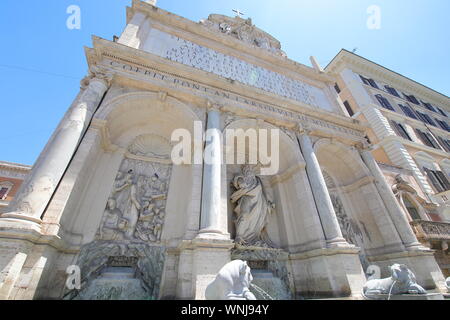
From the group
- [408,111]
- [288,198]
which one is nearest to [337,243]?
[288,198]

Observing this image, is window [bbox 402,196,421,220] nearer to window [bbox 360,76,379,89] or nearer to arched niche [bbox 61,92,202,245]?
arched niche [bbox 61,92,202,245]

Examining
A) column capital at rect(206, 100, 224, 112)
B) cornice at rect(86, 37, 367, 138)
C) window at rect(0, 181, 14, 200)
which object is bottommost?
column capital at rect(206, 100, 224, 112)

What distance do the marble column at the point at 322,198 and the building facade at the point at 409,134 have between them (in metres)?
5.66

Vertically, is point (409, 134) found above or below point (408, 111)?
below

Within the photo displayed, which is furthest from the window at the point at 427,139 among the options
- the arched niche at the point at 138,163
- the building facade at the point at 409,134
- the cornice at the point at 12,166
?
the cornice at the point at 12,166

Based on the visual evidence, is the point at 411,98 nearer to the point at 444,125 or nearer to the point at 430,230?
the point at 444,125

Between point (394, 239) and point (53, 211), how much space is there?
1112cm

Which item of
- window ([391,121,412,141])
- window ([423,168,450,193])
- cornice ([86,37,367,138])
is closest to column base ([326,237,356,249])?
cornice ([86,37,367,138])

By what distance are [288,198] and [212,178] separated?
12.6ft

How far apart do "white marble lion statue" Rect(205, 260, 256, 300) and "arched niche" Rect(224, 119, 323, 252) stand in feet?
9.84

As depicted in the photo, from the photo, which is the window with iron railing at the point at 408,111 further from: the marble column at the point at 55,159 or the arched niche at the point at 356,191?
the marble column at the point at 55,159

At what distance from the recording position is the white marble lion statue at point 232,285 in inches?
124

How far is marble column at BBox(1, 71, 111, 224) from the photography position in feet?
13.0

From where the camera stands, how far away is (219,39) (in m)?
11.0
